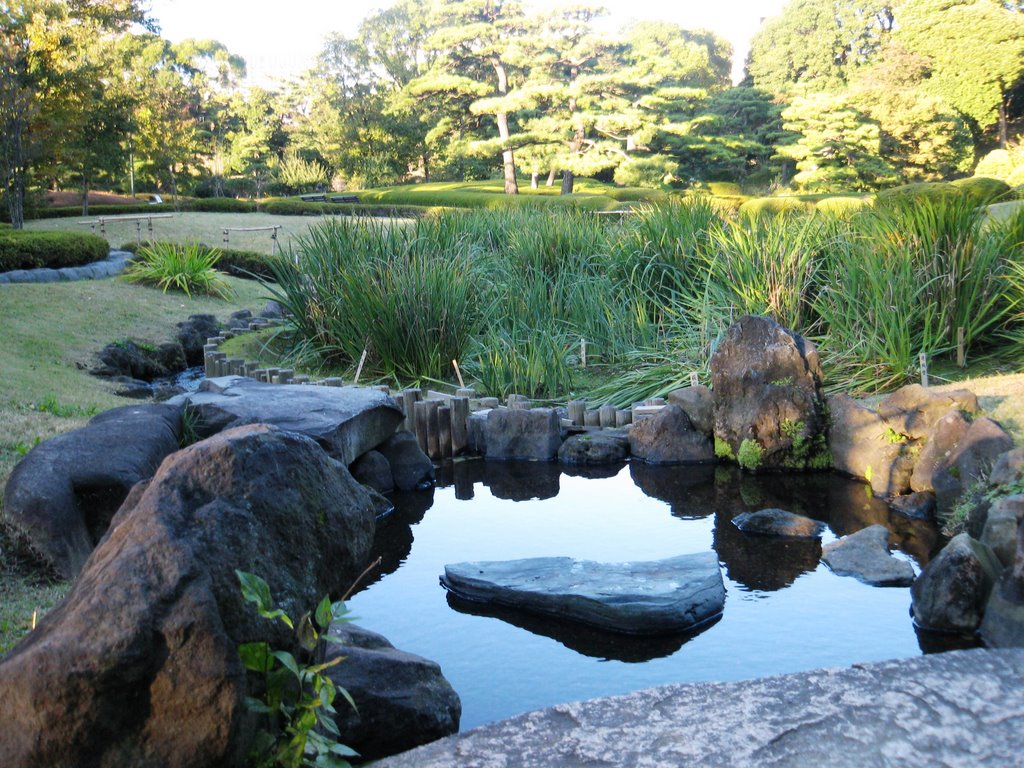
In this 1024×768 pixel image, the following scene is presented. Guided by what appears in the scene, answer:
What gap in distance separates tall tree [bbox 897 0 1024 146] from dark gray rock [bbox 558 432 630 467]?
101 feet

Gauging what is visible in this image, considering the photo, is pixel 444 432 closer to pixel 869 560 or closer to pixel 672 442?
pixel 672 442

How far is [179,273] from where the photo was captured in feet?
45.9

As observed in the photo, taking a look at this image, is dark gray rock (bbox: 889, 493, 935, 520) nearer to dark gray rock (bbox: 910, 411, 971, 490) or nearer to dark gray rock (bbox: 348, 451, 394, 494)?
dark gray rock (bbox: 910, 411, 971, 490)

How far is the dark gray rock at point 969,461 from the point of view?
5.05 m

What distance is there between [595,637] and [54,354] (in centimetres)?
715

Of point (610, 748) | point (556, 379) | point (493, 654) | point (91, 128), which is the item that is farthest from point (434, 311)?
point (91, 128)

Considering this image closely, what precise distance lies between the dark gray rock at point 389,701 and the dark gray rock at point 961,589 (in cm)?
206

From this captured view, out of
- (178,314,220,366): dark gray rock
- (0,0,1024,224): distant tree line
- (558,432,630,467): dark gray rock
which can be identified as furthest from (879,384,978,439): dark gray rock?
(0,0,1024,224): distant tree line

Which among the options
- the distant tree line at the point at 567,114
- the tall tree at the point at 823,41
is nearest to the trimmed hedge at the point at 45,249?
the distant tree line at the point at 567,114

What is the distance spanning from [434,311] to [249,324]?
12.7 ft

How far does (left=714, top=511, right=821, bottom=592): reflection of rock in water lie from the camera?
183 inches

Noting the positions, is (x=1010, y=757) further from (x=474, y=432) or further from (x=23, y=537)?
(x=474, y=432)

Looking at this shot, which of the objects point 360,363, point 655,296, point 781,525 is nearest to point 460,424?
point 360,363

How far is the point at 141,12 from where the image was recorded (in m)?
26.8
